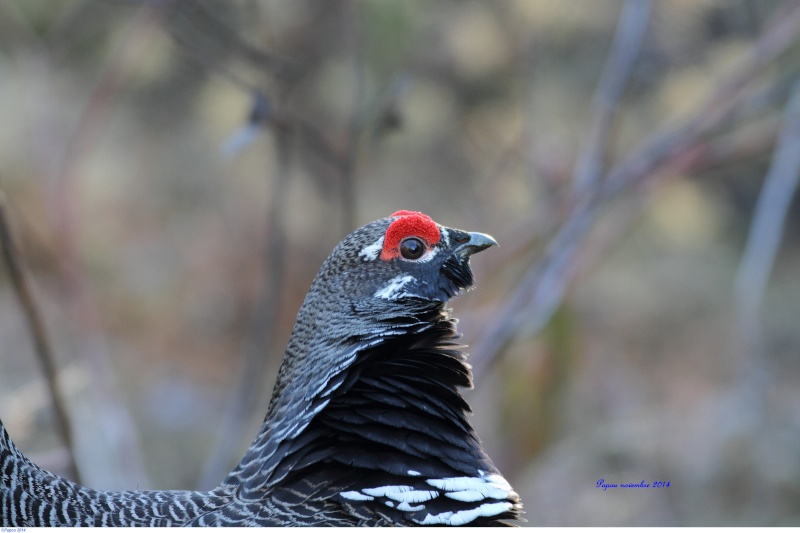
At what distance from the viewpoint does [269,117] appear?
2.94m

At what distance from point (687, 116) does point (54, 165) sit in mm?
3346

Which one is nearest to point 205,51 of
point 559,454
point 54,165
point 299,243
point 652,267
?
point 54,165

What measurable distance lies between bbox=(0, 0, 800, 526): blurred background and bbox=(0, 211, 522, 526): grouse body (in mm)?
1248

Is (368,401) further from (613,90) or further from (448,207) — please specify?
(448,207)

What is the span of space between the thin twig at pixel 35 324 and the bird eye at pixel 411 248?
1065 millimetres

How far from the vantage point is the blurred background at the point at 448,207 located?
3842 mm

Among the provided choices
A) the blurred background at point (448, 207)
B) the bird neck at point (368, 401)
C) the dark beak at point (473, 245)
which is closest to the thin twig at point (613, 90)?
the blurred background at point (448, 207)

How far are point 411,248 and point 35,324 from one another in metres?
1.16

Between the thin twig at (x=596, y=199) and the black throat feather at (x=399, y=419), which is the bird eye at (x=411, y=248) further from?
the thin twig at (x=596, y=199)

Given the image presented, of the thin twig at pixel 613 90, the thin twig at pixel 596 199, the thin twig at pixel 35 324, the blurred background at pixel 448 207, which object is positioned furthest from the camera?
the thin twig at pixel 613 90

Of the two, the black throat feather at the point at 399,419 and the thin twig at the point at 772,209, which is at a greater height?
the thin twig at the point at 772,209

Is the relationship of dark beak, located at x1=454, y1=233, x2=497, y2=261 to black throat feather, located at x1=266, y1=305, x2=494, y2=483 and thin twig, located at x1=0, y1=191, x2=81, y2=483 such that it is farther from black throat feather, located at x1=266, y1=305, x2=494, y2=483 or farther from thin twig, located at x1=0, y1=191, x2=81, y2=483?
thin twig, located at x1=0, y1=191, x2=81, y2=483

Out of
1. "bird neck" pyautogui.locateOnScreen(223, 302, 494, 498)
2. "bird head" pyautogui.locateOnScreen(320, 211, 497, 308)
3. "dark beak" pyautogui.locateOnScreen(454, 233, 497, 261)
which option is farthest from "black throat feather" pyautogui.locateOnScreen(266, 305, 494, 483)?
"dark beak" pyautogui.locateOnScreen(454, 233, 497, 261)

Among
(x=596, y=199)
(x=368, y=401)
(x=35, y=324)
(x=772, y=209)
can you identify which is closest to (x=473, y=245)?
(x=368, y=401)
